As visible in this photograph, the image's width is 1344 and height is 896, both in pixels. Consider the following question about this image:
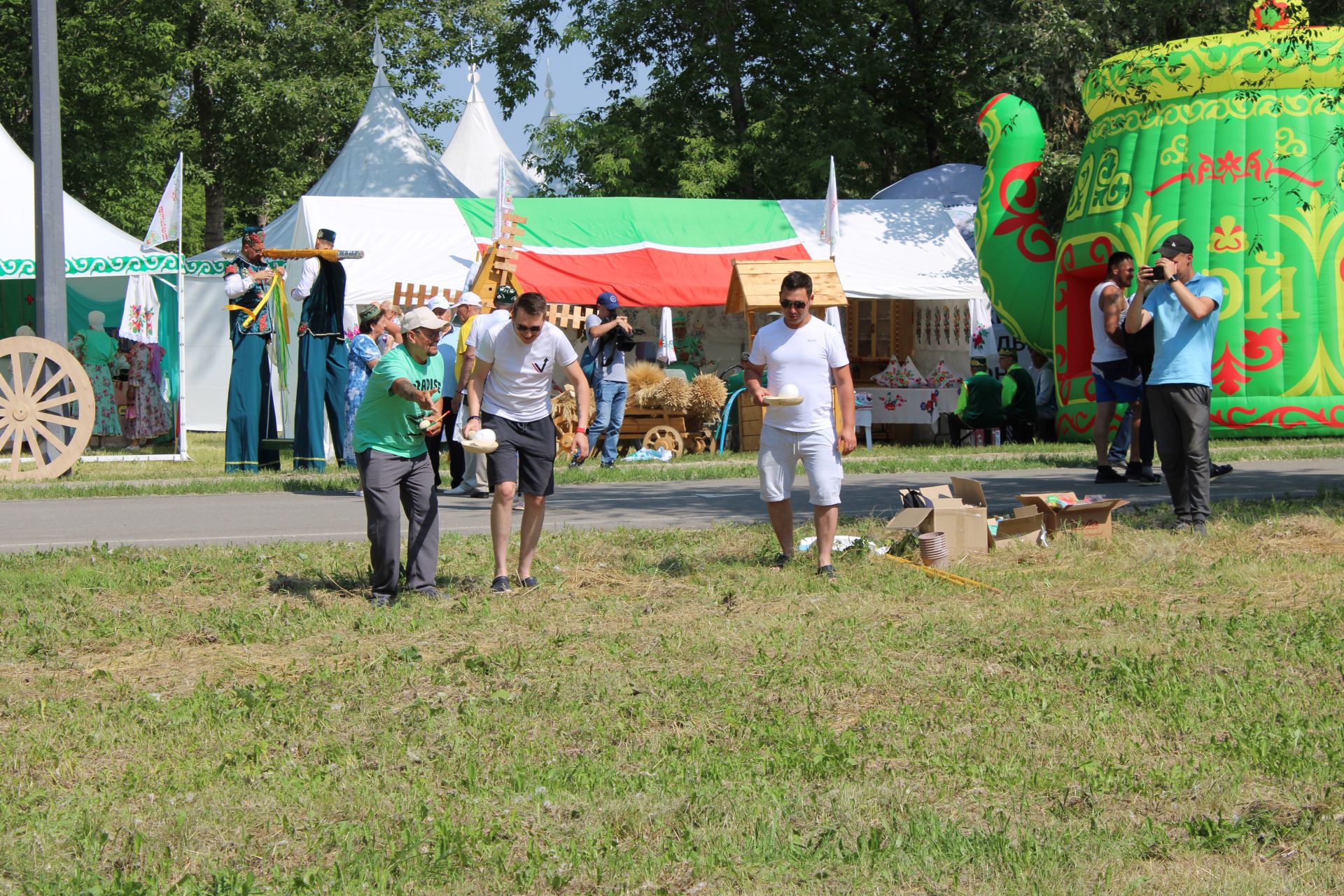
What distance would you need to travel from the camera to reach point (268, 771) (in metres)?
4.74

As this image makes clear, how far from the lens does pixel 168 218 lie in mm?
17219

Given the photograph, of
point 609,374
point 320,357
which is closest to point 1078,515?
point 609,374

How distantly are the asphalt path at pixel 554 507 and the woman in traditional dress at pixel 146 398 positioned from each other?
29.1 feet

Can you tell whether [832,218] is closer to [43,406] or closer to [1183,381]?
[43,406]

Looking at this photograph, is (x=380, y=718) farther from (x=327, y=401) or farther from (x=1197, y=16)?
(x=1197, y=16)

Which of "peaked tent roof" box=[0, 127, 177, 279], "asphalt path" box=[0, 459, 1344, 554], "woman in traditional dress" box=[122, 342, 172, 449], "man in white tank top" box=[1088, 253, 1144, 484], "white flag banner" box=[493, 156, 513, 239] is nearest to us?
"asphalt path" box=[0, 459, 1344, 554]

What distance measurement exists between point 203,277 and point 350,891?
19.9m

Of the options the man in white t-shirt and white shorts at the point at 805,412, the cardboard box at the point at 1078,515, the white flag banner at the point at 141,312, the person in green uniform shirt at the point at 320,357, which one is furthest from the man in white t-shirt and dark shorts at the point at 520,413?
the white flag banner at the point at 141,312

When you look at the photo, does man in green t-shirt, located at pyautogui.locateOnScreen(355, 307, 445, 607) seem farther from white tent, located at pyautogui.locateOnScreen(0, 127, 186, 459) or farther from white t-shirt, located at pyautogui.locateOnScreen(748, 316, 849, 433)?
white tent, located at pyautogui.locateOnScreen(0, 127, 186, 459)

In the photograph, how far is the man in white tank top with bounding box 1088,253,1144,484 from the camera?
40.5ft

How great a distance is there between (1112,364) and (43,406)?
10.1 m

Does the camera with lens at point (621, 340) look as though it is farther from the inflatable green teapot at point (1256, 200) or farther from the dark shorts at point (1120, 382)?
the inflatable green teapot at point (1256, 200)

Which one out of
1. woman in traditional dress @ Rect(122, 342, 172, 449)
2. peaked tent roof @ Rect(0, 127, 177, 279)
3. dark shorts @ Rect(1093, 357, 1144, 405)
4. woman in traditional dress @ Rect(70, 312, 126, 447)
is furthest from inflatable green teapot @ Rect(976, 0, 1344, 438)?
woman in traditional dress @ Rect(70, 312, 126, 447)

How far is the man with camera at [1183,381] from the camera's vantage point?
30.3ft
